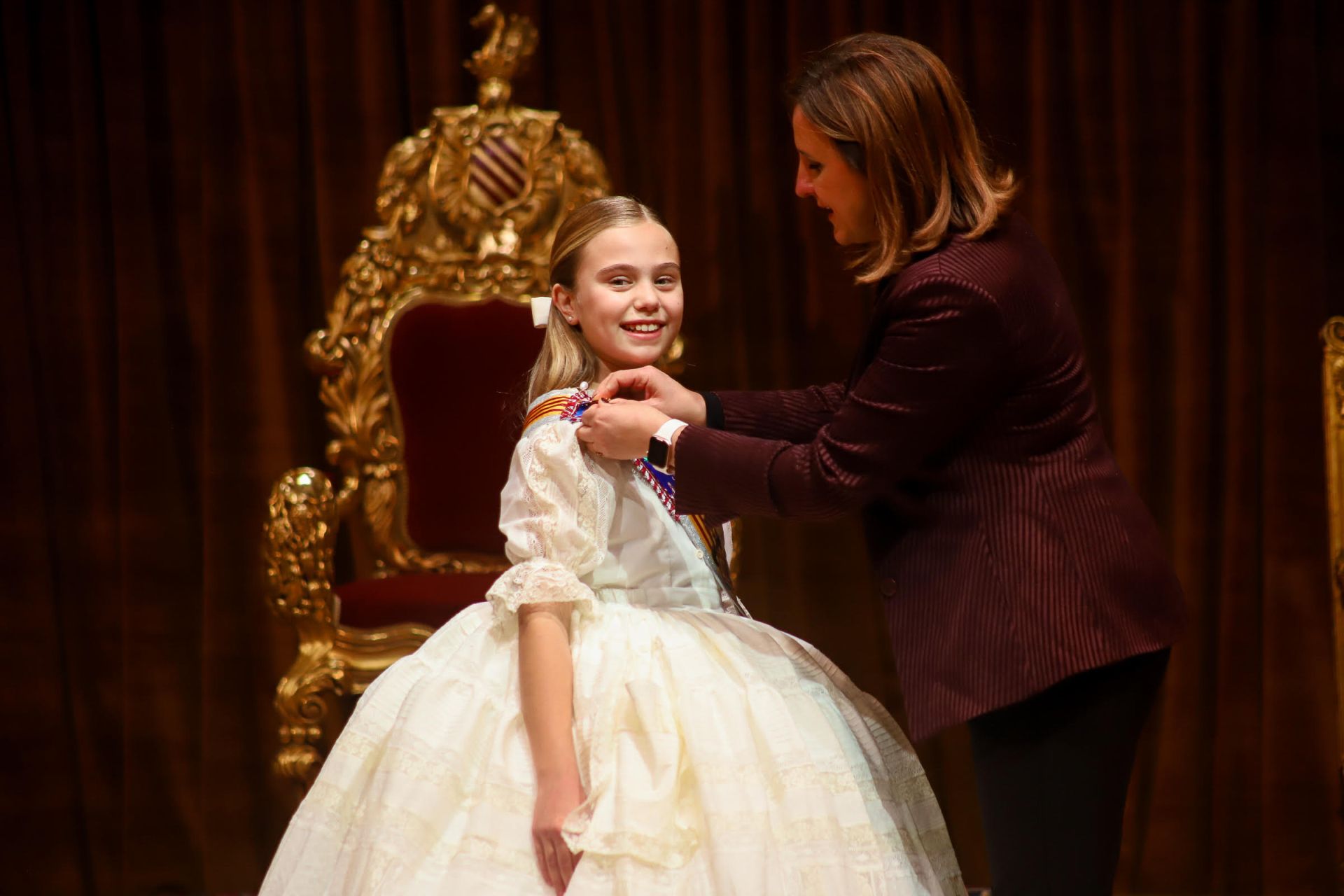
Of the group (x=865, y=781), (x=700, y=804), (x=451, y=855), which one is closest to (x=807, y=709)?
(x=865, y=781)

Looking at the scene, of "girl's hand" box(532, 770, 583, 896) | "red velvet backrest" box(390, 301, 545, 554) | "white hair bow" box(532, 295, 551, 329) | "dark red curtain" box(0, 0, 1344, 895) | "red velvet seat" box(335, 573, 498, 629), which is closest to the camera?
"girl's hand" box(532, 770, 583, 896)

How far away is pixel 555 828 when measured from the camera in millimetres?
1590

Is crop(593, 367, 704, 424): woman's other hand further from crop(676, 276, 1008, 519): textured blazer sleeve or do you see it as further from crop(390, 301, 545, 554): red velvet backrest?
crop(390, 301, 545, 554): red velvet backrest

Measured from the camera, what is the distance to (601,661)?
178 centimetres

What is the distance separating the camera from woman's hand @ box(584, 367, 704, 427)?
6.21 ft

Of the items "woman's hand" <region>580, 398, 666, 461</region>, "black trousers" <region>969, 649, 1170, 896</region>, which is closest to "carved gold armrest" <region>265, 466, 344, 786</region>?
"woman's hand" <region>580, 398, 666, 461</region>

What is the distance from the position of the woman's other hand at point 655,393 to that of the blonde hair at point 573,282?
13 centimetres

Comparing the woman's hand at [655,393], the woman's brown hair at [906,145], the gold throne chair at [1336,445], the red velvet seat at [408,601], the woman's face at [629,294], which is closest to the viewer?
the woman's brown hair at [906,145]

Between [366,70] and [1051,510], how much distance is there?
235 centimetres

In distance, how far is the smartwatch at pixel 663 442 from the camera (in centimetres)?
175

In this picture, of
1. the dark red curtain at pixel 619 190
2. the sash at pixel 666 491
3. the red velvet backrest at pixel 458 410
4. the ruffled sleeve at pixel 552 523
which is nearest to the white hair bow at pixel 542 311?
the sash at pixel 666 491

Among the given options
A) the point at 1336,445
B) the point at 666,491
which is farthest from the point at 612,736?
the point at 1336,445

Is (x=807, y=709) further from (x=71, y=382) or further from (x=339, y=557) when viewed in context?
(x=71, y=382)

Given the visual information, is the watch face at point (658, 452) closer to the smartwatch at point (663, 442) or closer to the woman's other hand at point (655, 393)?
the smartwatch at point (663, 442)
